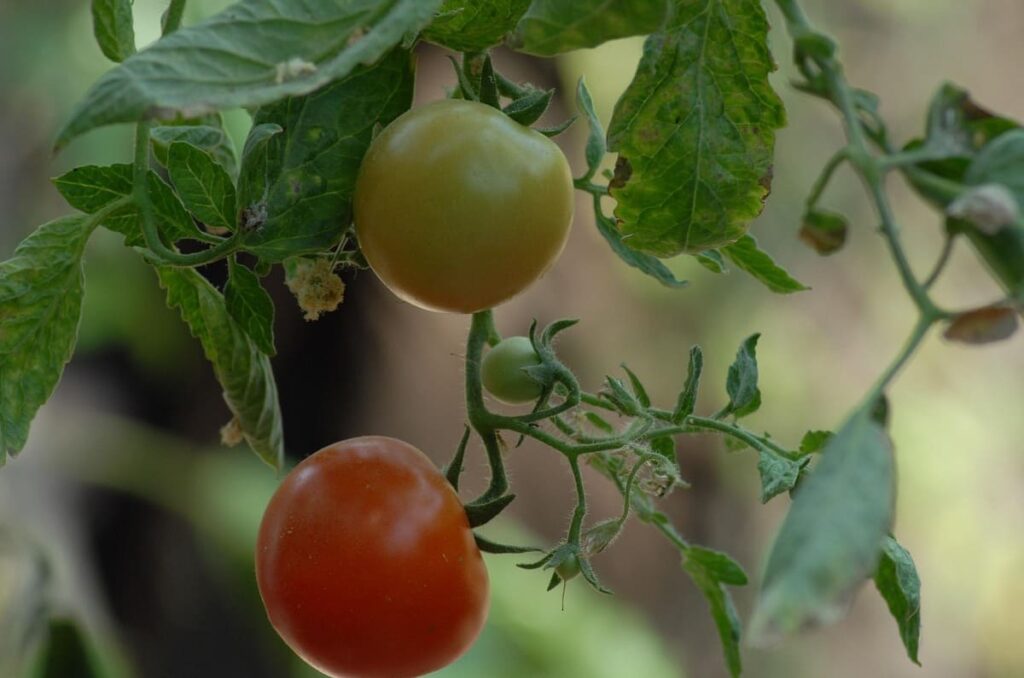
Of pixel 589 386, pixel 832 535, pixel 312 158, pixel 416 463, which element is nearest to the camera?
pixel 832 535

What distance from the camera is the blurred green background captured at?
1.88 metres

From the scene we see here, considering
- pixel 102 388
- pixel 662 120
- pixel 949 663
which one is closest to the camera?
pixel 662 120

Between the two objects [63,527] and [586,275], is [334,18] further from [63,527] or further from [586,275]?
[586,275]

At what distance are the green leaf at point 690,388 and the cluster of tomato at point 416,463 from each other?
74 millimetres

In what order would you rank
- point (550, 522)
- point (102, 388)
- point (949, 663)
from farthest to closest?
point (949, 663) < point (550, 522) < point (102, 388)

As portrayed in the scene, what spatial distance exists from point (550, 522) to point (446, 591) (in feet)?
5.75

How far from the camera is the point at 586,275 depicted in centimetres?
238

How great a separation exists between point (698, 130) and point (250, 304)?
8.8 inches

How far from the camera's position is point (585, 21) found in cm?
40

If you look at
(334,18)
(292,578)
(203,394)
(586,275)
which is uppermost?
(334,18)

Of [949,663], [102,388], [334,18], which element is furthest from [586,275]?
[334,18]

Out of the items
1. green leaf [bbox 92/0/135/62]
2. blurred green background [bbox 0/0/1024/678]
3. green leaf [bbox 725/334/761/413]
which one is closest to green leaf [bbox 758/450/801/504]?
green leaf [bbox 725/334/761/413]

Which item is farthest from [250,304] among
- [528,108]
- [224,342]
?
[528,108]

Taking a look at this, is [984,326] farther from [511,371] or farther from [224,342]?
[224,342]
